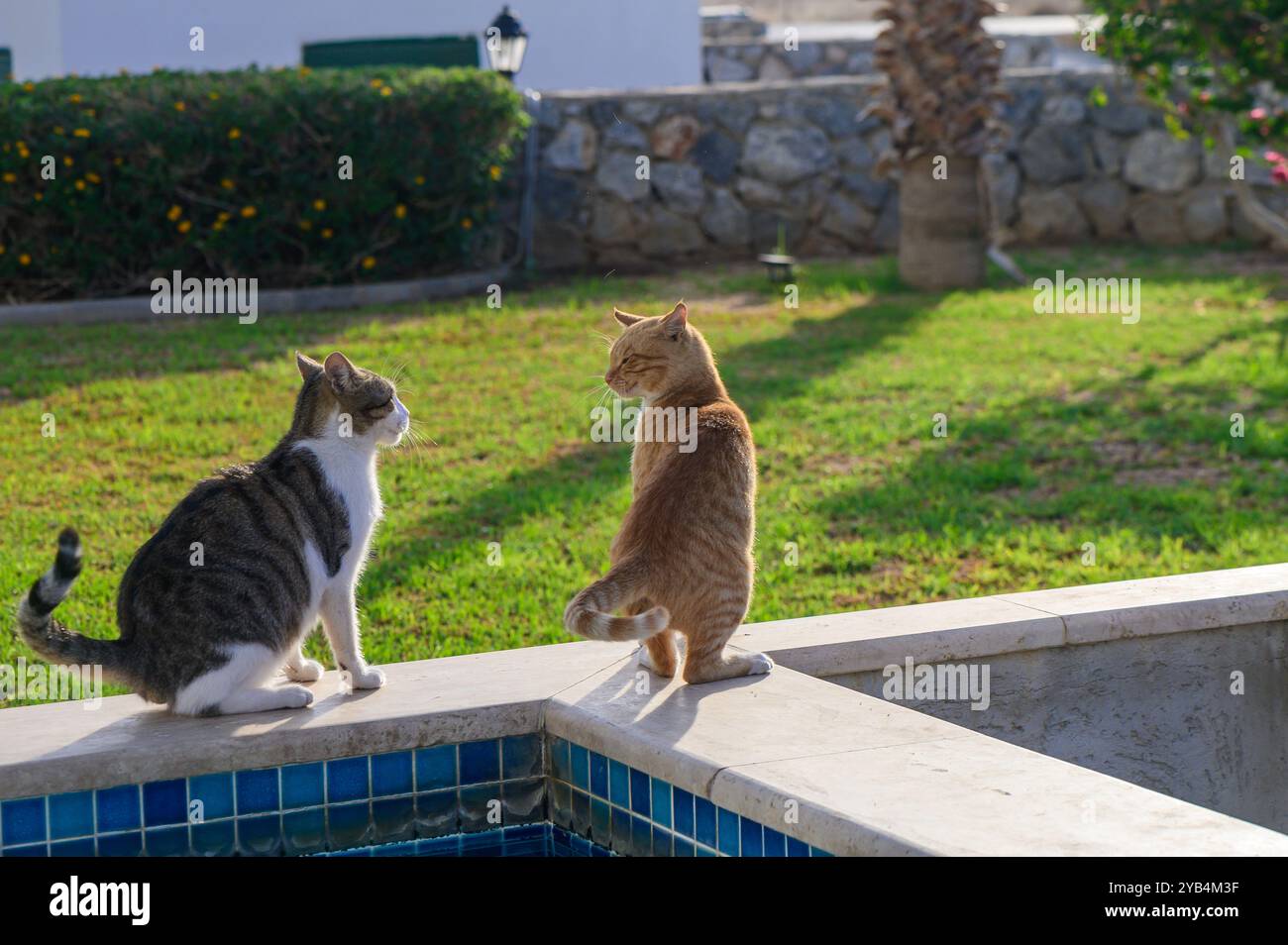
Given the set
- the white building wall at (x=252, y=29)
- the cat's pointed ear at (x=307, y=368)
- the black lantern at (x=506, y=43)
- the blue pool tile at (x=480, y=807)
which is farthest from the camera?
the white building wall at (x=252, y=29)

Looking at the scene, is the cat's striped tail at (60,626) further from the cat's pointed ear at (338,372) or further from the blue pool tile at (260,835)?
the cat's pointed ear at (338,372)

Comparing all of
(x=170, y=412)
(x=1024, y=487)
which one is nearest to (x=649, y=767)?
(x=1024, y=487)

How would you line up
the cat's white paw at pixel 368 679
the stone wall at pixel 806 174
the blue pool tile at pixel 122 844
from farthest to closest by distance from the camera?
the stone wall at pixel 806 174 < the cat's white paw at pixel 368 679 < the blue pool tile at pixel 122 844

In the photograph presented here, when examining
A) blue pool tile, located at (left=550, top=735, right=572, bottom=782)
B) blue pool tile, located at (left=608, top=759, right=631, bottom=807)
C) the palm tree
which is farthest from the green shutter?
blue pool tile, located at (left=608, top=759, right=631, bottom=807)

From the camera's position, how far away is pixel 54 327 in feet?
35.2

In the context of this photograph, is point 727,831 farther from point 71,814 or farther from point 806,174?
point 806,174

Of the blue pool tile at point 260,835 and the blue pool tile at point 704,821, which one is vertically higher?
the blue pool tile at point 704,821

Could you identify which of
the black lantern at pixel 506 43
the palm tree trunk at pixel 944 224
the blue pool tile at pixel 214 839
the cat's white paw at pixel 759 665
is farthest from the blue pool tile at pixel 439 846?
the black lantern at pixel 506 43

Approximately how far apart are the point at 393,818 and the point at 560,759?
454mm

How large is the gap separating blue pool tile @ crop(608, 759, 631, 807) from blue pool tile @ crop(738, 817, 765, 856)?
45cm

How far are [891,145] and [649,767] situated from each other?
10.3 metres

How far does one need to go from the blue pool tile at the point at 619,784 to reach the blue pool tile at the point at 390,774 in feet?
1.73

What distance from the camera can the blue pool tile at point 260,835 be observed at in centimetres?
380
